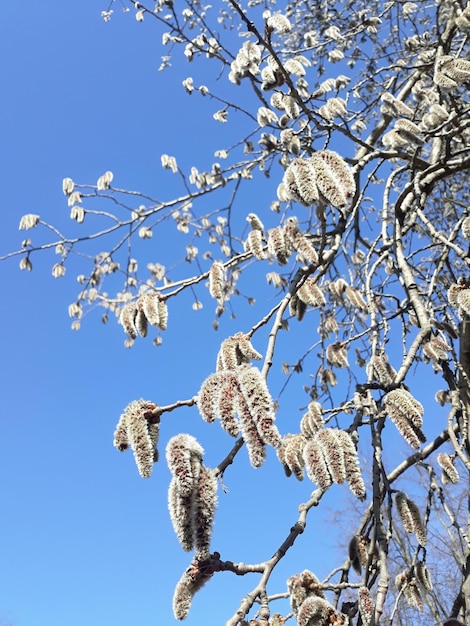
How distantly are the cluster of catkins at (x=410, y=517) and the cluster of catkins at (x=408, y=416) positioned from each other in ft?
0.63

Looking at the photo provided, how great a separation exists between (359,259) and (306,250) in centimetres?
250

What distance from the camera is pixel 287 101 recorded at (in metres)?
2.64

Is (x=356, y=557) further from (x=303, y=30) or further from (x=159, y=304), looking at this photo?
(x=303, y=30)

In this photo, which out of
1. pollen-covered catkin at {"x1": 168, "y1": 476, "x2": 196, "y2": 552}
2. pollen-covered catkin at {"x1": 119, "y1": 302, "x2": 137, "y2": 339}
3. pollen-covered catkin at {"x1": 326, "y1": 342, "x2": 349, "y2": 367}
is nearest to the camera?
pollen-covered catkin at {"x1": 168, "y1": 476, "x2": 196, "y2": 552}

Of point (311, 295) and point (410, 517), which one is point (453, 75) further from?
point (410, 517)

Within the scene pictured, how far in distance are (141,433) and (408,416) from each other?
2.24 feet

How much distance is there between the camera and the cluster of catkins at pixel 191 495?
1.03 m

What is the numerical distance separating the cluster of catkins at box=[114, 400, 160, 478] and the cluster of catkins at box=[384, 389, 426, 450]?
24.2 inches

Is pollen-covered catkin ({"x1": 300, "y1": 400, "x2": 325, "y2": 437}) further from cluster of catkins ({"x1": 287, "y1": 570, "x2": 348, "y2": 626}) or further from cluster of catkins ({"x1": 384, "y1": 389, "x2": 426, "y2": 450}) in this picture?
cluster of catkins ({"x1": 287, "y1": 570, "x2": 348, "y2": 626})

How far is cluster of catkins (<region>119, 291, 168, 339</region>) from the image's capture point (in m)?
1.83

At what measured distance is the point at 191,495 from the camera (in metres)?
1.04

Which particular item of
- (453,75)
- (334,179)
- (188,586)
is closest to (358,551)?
(188,586)

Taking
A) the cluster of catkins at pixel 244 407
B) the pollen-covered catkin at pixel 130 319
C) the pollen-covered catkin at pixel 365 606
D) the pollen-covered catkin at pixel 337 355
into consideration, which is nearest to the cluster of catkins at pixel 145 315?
the pollen-covered catkin at pixel 130 319

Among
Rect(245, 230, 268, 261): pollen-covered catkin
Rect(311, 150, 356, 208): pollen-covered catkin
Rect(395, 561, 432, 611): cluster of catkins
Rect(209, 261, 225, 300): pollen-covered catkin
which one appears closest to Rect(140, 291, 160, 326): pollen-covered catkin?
Rect(209, 261, 225, 300): pollen-covered catkin
